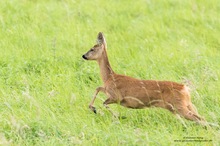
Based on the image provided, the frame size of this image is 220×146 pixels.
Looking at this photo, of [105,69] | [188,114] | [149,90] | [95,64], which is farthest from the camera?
[95,64]

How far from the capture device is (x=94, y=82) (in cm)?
809

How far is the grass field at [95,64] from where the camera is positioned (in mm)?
6219

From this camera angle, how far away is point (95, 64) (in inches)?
339

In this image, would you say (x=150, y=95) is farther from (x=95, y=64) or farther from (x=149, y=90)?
(x=95, y=64)

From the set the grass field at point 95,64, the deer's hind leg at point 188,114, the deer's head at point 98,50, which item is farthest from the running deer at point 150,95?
the deer's head at point 98,50

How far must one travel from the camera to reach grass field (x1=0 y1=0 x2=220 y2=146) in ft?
20.4

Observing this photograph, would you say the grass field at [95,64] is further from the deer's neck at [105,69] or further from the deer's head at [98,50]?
the deer's head at [98,50]

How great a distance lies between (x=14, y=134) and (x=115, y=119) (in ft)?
3.45

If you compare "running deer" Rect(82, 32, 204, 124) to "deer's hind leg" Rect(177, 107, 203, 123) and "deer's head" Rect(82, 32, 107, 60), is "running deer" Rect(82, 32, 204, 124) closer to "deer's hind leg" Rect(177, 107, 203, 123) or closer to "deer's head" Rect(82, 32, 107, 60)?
"deer's hind leg" Rect(177, 107, 203, 123)

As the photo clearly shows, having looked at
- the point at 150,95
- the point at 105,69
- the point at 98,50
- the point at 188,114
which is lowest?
the point at 188,114

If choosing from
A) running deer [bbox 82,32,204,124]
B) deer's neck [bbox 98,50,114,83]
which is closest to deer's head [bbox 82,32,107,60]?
deer's neck [bbox 98,50,114,83]

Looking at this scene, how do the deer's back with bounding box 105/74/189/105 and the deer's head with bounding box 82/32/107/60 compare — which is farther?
the deer's head with bounding box 82/32/107/60

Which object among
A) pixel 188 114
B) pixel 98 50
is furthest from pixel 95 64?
pixel 188 114

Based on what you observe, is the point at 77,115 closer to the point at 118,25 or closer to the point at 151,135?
the point at 151,135
